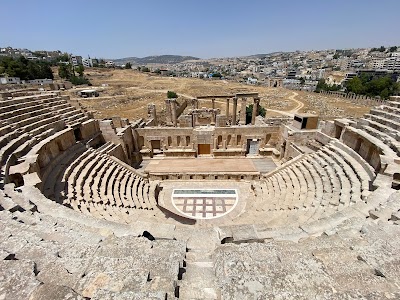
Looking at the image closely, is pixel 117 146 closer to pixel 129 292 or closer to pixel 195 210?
pixel 195 210

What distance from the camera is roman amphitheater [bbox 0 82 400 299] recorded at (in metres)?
3.56

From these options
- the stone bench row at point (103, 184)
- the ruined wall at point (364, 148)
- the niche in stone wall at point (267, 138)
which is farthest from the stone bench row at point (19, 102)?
the ruined wall at point (364, 148)

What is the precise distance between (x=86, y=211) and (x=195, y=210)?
6597mm

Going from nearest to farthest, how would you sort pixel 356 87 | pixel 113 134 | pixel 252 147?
pixel 113 134 → pixel 252 147 → pixel 356 87

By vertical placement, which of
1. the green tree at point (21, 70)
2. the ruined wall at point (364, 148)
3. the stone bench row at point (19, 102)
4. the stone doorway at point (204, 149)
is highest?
the green tree at point (21, 70)

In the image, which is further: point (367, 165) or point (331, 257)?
point (367, 165)

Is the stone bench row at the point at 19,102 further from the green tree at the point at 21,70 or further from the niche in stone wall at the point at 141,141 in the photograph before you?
the green tree at the point at 21,70

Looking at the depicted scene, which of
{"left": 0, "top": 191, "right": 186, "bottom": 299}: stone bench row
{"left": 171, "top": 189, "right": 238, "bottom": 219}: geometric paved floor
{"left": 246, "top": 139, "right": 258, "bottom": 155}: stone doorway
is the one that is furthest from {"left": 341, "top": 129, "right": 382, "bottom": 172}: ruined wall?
{"left": 0, "top": 191, "right": 186, "bottom": 299}: stone bench row

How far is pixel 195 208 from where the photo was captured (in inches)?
554

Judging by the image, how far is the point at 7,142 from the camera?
11.4 m

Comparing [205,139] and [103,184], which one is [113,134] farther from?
[205,139]

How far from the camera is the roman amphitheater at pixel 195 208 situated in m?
3.56

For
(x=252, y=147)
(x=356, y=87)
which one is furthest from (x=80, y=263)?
(x=356, y=87)

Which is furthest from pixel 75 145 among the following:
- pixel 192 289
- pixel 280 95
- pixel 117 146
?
pixel 280 95
